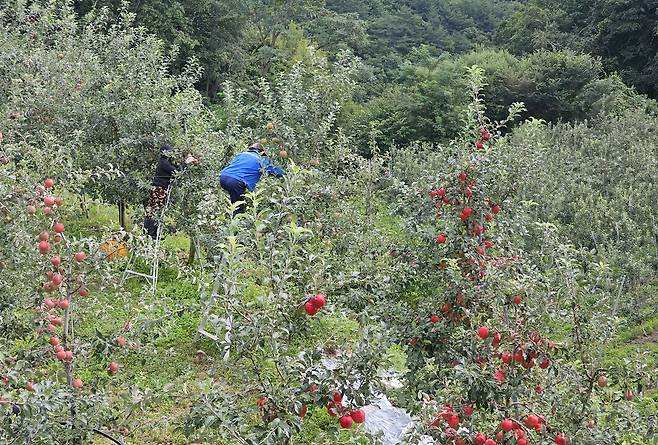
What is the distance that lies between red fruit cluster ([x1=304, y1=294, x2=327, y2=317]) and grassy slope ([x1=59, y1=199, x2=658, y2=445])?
1.53ft

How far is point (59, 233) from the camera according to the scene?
315 cm

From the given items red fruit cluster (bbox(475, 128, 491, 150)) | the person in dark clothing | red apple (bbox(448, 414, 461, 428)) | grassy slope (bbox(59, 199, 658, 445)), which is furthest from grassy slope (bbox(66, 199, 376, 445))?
red fruit cluster (bbox(475, 128, 491, 150))

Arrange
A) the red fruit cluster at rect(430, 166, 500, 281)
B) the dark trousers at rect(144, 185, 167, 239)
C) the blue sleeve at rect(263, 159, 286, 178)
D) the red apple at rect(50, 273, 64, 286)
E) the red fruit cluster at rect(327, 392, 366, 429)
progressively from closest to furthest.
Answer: the red fruit cluster at rect(327, 392, 366, 429) < the red apple at rect(50, 273, 64, 286) < the red fruit cluster at rect(430, 166, 500, 281) < the blue sleeve at rect(263, 159, 286, 178) < the dark trousers at rect(144, 185, 167, 239)

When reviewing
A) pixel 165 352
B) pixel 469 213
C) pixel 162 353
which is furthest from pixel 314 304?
pixel 162 353

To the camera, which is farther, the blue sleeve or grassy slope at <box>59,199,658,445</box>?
the blue sleeve

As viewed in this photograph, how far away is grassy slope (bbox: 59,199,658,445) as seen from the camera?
9.97ft

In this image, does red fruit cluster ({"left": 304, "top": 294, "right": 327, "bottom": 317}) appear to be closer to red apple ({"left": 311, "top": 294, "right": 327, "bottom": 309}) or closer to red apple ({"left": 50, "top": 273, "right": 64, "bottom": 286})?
red apple ({"left": 311, "top": 294, "right": 327, "bottom": 309})

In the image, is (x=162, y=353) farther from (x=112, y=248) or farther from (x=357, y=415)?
(x=357, y=415)

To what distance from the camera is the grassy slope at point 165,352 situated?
304cm

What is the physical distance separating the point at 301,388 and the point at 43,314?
1.26 meters

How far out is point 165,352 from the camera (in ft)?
14.4

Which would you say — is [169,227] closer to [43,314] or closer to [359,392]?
→ [43,314]

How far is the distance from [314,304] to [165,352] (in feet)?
7.04

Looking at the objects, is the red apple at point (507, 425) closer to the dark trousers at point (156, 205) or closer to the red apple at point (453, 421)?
the red apple at point (453, 421)
